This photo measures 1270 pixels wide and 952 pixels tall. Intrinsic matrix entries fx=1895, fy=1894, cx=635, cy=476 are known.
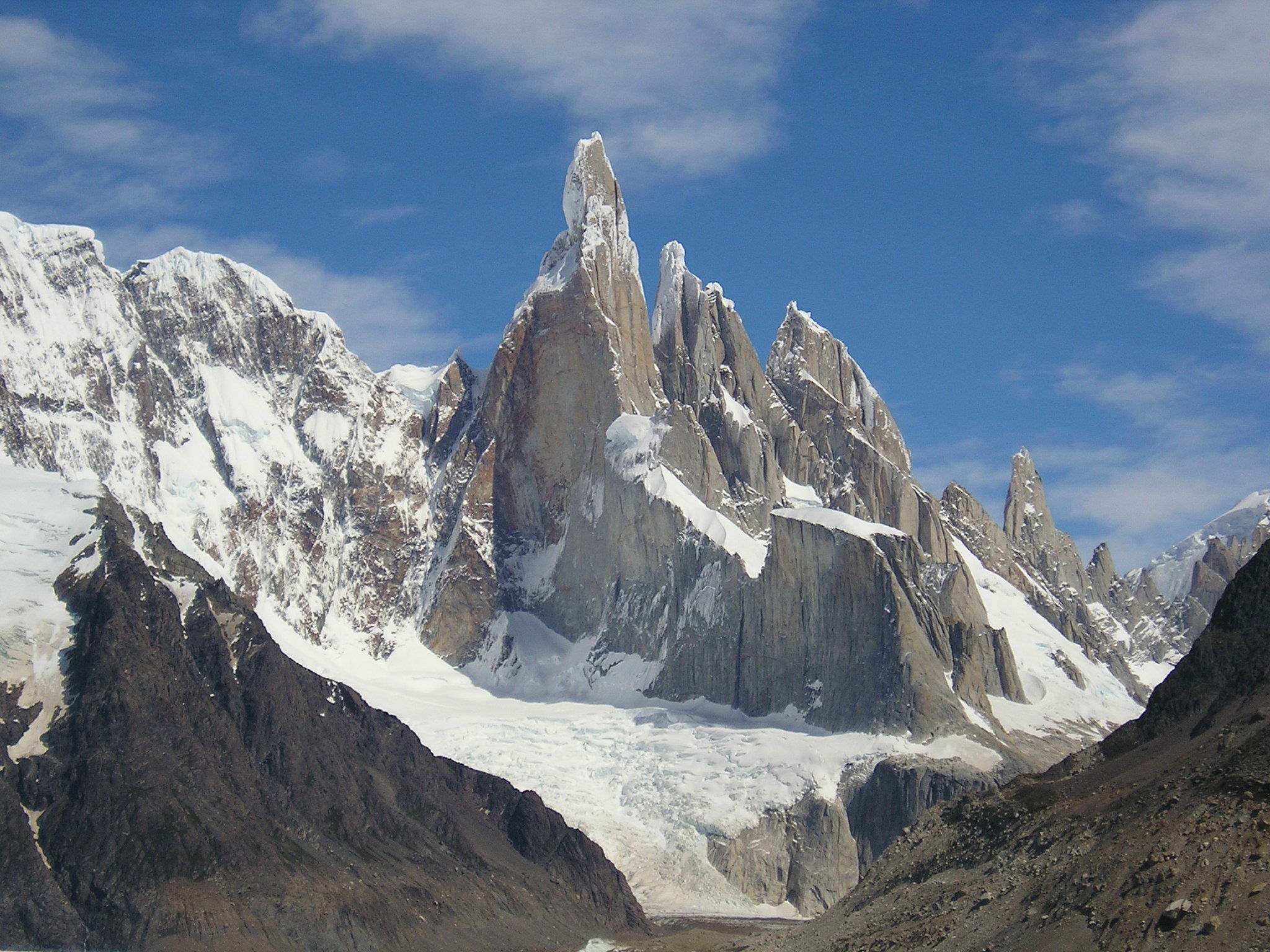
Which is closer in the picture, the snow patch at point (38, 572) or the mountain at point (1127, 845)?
the mountain at point (1127, 845)

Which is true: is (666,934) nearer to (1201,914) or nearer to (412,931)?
(412,931)

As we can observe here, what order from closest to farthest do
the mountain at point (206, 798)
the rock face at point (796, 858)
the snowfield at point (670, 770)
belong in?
the mountain at point (206, 798) < the rock face at point (796, 858) < the snowfield at point (670, 770)

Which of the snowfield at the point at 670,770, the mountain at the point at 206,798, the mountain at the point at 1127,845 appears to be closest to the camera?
the mountain at the point at 1127,845

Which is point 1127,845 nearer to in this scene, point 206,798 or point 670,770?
point 206,798

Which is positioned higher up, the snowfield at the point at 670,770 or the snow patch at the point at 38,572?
the snow patch at the point at 38,572

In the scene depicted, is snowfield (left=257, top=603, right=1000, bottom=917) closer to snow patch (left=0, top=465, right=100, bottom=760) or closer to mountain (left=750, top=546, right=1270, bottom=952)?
snow patch (left=0, top=465, right=100, bottom=760)

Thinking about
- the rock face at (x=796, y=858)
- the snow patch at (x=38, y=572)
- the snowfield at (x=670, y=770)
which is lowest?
the rock face at (x=796, y=858)

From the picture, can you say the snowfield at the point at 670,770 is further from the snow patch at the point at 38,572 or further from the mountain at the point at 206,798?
the snow patch at the point at 38,572

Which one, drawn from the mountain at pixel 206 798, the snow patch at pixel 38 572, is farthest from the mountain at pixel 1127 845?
the snow patch at pixel 38 572

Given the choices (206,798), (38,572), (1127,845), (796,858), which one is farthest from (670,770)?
(1127,845)
